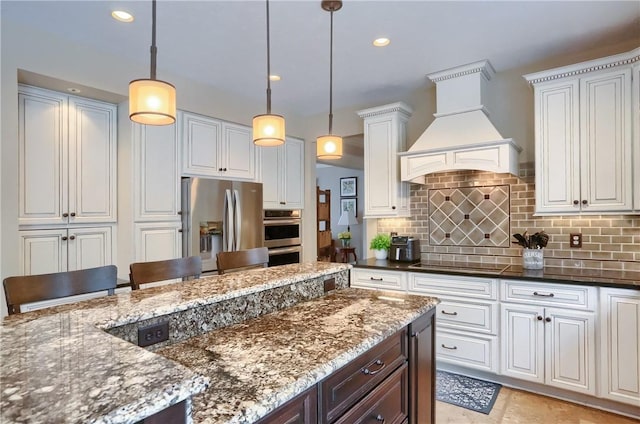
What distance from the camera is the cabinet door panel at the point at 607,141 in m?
2.53

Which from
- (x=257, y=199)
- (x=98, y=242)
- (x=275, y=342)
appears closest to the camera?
(x=275, y=342)

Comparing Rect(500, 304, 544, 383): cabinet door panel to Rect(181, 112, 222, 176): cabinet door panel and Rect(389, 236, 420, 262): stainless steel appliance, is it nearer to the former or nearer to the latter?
Rect(389, 236, 420, 262): stainless steel appliance

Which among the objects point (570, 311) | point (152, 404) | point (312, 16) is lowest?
point (570, 311)

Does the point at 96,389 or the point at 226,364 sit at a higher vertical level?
the point at 96,389

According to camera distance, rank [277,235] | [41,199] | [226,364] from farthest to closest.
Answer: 1. [277,235]
2. [41,199]
3. [226,364]

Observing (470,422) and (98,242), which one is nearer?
(470,422)

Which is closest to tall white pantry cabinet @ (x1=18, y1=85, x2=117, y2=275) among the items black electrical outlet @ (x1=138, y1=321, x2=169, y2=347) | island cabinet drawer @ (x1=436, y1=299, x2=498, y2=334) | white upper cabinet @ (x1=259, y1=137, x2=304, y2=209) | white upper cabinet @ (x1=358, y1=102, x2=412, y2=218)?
white upper cabinet @ (x1=259, y1=137, x2=304, y2=209)

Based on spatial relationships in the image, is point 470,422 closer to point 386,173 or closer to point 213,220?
point 386,173

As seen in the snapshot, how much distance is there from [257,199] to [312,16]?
2119mm

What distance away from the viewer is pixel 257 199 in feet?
13.2

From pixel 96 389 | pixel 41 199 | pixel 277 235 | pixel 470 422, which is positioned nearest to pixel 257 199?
pixel 277 235

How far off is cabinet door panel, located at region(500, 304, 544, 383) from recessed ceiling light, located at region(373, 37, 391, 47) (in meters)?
2.23

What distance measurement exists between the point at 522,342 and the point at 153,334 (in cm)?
265

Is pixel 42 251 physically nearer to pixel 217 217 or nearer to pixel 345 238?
pixel 217 217
